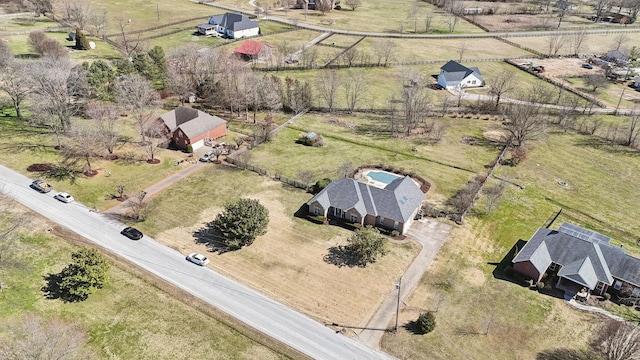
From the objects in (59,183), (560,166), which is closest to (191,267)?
(59,183)

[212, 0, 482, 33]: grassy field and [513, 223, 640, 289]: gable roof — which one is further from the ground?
[212, 0, 482, 33]: grassy field

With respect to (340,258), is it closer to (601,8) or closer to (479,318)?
(479,318)

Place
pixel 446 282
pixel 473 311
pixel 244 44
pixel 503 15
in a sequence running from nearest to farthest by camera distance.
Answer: pixel 473 311
pixel 446 282
pixel 244 44
pixel 503 15

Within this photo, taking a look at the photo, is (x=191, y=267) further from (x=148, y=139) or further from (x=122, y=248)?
(x=148, y=139)

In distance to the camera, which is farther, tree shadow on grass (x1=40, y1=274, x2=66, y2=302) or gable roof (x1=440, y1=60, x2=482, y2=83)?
gable roof (x1=440, y1=60, x2=482, y2=83)

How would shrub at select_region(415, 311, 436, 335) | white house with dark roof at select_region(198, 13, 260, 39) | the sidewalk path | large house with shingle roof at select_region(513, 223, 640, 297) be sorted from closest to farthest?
shrub at select_region(415, 311, 436, 335) < the sidewalk path < large house with shingle roof at select_region(513, 223, 640, 297) < white house with dark roof at select_region(198, 13, 260, 39)

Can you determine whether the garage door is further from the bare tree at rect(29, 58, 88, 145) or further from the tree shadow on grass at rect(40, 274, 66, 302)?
the tree shadow on grass at rect(40, 274, 66, 302)

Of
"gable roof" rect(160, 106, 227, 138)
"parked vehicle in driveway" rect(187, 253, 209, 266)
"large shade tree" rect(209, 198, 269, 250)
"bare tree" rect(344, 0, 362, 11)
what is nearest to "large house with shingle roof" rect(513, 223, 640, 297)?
"large shade tree" rect(209, 198, 269, 250)
